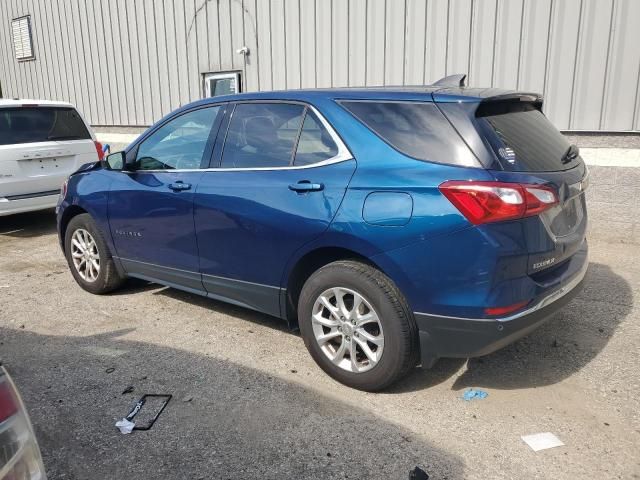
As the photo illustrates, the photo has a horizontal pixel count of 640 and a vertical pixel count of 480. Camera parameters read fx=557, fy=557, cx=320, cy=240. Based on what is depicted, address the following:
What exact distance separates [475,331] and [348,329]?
2.47ft

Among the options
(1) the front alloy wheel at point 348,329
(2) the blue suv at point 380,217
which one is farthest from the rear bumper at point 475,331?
(1) the front alloy wheel at point 348,329

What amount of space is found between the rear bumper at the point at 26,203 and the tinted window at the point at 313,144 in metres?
4.97

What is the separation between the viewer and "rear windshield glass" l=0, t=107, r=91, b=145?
22.7 ft

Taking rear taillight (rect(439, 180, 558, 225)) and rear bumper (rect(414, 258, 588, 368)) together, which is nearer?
rear taillight (rect(439, 180, 558, 225))

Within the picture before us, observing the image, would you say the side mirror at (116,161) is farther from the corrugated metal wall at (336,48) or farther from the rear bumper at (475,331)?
the corrugated metal wall at (336,48)

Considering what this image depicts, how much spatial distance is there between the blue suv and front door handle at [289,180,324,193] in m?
0.01

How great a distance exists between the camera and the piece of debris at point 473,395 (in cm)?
323

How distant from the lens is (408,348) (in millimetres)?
3041

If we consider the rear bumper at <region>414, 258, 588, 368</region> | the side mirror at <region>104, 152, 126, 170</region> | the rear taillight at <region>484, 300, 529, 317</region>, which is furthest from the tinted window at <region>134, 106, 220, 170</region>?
the rear taillight at <region>484, 300, 529, 317</region>

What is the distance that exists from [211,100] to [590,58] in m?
4.69

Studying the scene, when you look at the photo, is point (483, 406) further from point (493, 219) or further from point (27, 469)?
point (27, 469)

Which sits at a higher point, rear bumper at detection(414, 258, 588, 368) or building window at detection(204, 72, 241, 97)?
building window at detection(204, 72, 241, 97)

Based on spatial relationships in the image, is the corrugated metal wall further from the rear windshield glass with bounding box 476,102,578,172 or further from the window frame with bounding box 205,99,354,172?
the window frame with bounding box 205,99,354,172

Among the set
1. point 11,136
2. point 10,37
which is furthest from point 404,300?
point 10,37
